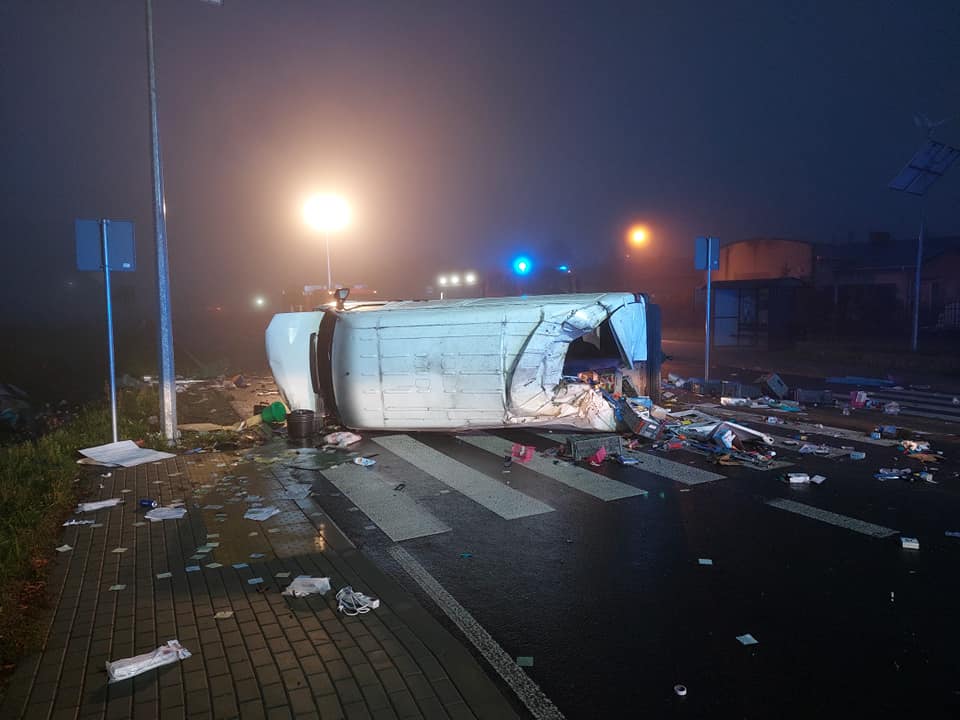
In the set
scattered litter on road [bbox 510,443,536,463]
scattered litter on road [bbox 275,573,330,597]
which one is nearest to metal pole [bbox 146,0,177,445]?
scattered litter on road [bbox 510,443,536,463]

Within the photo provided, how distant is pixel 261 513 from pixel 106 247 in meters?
5.23

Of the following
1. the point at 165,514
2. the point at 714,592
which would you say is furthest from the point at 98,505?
the point at 714,592

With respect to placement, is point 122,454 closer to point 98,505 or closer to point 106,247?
point 98,505

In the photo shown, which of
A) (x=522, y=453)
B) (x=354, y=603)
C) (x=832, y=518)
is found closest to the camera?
(x=354, y=603)

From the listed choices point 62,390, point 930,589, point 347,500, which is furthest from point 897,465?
point 62,390

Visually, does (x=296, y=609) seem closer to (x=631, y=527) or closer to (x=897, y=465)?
(x=631, y=527)

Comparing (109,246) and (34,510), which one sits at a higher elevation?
(109,246)

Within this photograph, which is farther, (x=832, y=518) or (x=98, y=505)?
(x=98, y=505)

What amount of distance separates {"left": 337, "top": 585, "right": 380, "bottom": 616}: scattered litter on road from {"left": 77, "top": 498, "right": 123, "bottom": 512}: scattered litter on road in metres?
3.80

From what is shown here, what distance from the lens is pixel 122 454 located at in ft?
29.0

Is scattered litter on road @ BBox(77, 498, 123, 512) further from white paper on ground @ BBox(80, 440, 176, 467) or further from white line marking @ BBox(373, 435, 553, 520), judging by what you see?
white line marking @ BBox(373, 435, 553, 520)

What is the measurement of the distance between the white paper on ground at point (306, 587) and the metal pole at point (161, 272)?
19.5 ft

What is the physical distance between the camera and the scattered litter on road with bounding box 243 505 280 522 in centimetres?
625

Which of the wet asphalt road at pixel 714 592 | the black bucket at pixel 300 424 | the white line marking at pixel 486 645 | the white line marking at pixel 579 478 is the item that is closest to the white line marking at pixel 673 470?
the wet asphalt road at pixel 714 592
